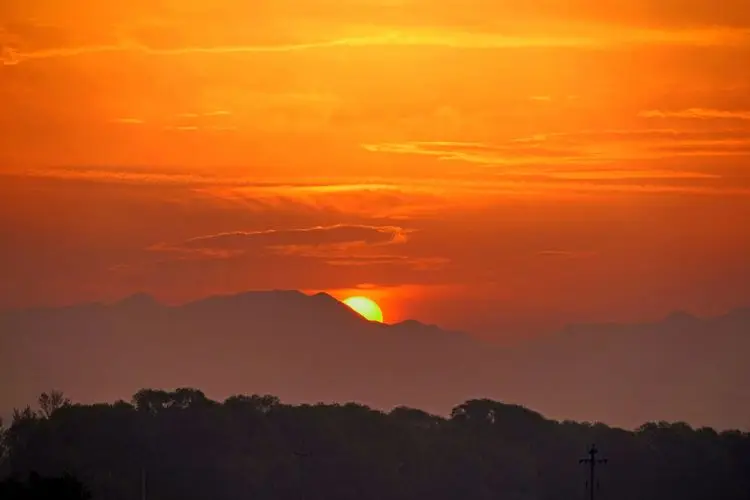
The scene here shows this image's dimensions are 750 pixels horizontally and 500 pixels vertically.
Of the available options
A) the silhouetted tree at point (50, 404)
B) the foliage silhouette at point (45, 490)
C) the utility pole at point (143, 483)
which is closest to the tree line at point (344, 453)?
the utility pole at point (143, 483)

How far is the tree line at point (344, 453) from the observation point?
5143 inches

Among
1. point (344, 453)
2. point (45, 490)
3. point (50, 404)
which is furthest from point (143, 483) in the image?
point (45, 490)

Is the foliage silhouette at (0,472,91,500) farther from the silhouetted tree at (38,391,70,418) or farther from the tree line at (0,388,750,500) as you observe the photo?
the silhouetted tree at (38,391,70,418)

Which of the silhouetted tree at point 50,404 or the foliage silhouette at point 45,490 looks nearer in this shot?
the foliage silhouette at point 45,490

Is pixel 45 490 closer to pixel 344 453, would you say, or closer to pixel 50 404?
pixel 344 453

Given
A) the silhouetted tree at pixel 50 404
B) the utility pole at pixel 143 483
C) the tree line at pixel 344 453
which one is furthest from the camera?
the silhouetted tree at pixel 50 404

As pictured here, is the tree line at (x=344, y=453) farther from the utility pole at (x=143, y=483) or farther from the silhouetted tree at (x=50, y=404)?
the silhouetted tree at (x=50, y=404)

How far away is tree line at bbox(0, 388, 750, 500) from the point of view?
130625 mm

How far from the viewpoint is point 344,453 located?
460 ft

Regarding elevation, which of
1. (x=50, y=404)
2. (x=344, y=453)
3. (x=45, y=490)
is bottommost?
(x=45, y=490)

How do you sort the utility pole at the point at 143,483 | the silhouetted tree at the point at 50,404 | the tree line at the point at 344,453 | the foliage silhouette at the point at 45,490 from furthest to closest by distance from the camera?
the silhouetted tree at the point at 50,404, the tree line at the point at 344,453, the utility pole at the point at 143,483, the foliage silhouette at the point at 45,490

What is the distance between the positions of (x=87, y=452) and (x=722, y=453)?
176ft

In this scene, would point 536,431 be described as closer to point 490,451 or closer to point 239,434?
point 490,451

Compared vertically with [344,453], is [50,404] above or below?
above
